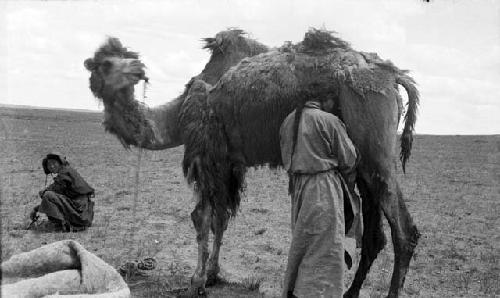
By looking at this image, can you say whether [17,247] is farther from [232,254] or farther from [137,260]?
[232,254]

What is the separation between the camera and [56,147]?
25.2m

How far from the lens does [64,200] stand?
9.34 metres

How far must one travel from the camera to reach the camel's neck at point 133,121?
636cm

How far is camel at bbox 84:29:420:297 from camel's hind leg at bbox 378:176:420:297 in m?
0.01

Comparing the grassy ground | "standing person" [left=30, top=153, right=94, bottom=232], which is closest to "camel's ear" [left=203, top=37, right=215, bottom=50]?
the grassy ground

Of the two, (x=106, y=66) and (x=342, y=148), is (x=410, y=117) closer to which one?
(x=342, y=148)

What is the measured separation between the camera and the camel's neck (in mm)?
6355

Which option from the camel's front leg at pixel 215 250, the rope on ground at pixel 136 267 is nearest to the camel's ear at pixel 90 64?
the camel's front leg at pixel 215 250

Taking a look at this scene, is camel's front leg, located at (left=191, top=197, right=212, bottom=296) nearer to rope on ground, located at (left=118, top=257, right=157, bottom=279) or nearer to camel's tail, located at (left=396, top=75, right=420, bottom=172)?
rope on ground, located at (left=118, top=257, right=157, bottom=279)

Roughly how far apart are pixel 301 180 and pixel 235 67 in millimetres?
1777

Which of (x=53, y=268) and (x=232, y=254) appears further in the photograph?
(x=232, y=254)

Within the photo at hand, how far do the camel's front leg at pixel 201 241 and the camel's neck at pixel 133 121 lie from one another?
31.3 inches

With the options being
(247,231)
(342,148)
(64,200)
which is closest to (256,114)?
(342,148)

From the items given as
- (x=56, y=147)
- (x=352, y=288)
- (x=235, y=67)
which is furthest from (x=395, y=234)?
(x=56, y=147)
